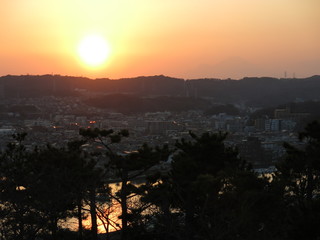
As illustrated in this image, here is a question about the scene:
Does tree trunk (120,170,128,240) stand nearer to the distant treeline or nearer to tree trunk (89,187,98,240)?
tree trunk (89,187,98,240)

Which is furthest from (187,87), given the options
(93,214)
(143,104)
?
(93,214)

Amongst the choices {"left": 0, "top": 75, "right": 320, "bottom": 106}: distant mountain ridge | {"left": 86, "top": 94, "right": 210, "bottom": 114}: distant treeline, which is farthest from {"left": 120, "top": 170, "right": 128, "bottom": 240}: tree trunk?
{"left": 0, "top": 75, "right": 320, "bottom": 106}: distant mountain ridge

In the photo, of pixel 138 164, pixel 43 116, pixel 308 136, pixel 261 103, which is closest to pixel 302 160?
pixel 308 136

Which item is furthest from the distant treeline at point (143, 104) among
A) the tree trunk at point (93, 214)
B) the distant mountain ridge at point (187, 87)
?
the tree trunk at point (93, 214)

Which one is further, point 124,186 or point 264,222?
point 124,186

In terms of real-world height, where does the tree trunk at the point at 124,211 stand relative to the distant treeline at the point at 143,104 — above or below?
above

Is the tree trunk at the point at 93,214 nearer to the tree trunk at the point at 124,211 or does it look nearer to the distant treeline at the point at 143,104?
the tree trunk at the point at 124,211

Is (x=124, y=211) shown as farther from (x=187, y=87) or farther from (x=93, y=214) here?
(x=187, y=87)

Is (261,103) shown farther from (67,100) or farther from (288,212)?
(288,212)
